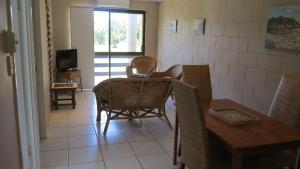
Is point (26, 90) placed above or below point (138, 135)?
above

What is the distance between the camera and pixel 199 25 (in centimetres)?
421

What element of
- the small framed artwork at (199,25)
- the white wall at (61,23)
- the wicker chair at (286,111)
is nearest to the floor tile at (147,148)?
the wicker chair at (286,111)

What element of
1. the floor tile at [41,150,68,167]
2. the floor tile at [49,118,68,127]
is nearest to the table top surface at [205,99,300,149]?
the floor tile at [41,150,68,167]

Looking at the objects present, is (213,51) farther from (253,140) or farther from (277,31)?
(253,140)

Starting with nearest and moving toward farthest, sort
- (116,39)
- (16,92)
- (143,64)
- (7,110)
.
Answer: (7,110), (16,92), (143,64), (116,39)

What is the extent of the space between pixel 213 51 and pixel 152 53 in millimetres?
3088

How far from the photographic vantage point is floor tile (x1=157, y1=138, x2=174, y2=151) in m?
3.13

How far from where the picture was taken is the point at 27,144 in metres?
2.18

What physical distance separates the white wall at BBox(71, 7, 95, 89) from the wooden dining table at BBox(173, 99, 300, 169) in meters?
4.32

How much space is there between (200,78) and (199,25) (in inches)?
65.4

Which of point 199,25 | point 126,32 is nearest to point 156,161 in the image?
point 199,25

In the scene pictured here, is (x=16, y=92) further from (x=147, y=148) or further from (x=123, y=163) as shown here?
(x=147, y=148)

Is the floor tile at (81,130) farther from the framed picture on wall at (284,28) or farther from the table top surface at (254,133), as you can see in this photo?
the framed picture on wall at (284,28)

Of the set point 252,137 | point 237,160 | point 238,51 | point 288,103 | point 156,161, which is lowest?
point 156,161
